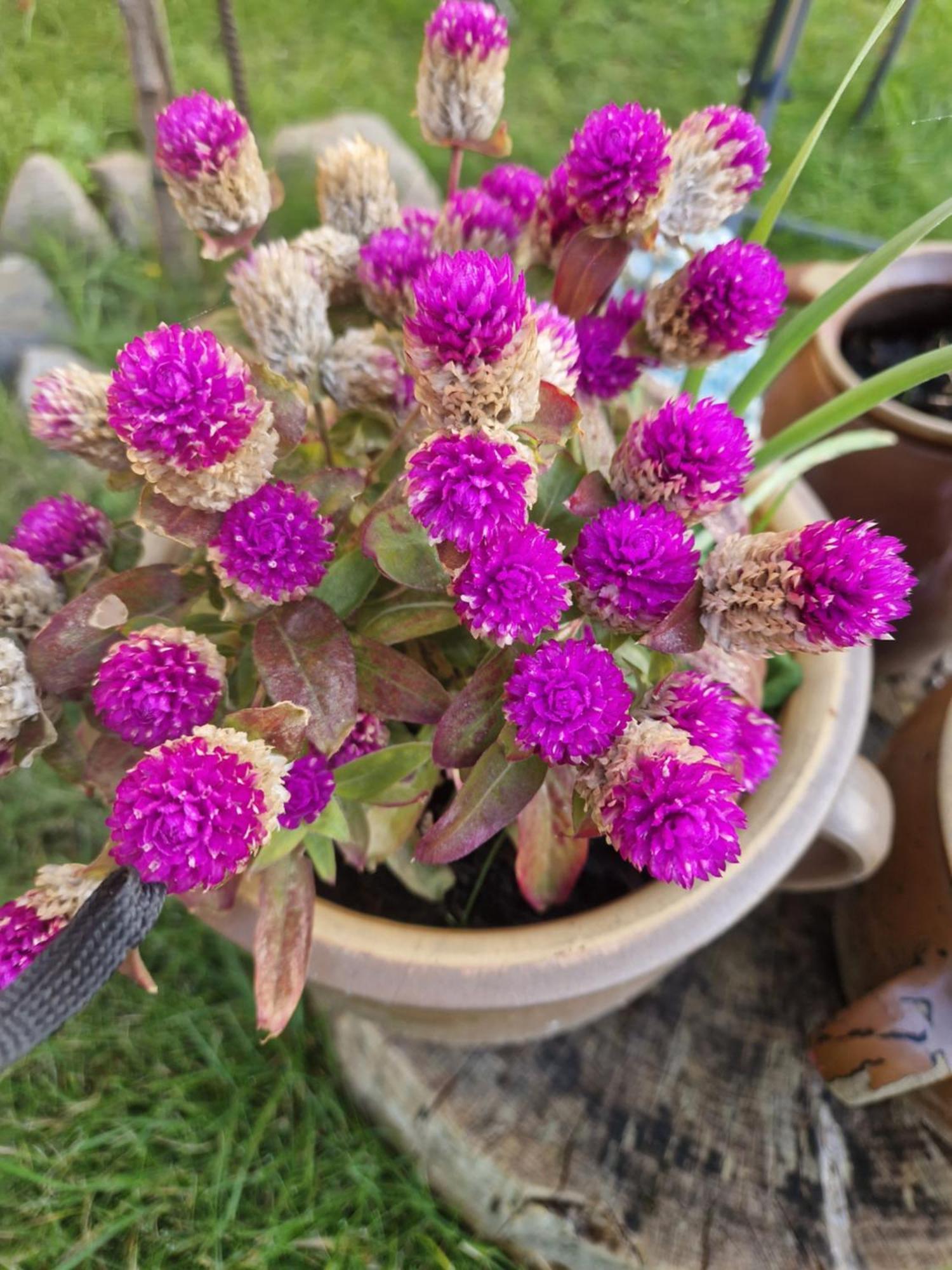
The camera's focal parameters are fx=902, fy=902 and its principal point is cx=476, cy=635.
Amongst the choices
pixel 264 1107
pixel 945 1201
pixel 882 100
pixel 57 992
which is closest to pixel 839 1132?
pixel 945 1201

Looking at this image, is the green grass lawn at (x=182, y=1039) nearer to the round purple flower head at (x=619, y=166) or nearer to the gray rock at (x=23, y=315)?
the gray rock at (x=23, y=315)

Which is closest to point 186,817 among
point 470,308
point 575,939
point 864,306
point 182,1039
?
point 470,308

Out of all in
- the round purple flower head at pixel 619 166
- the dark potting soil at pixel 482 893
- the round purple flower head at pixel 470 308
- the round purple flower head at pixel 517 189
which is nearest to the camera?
the round purple flower head at pixel 470 308

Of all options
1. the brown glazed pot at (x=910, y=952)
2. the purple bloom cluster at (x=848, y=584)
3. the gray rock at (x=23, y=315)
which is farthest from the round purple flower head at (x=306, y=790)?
the gray rock at (x=23, y=315)

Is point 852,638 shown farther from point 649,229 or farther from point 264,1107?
point 264,1107

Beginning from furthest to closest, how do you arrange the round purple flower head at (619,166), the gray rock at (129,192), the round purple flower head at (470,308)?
the gray rock at (129,192) < the round purple flower head at (619,166) < the round purple flower head at (470,308)

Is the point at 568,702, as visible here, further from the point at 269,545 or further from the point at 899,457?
the point at 899,457

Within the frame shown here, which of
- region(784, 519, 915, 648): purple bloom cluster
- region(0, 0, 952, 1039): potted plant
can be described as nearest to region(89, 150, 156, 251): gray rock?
region(0, 0, 952, 1039): potted plant
